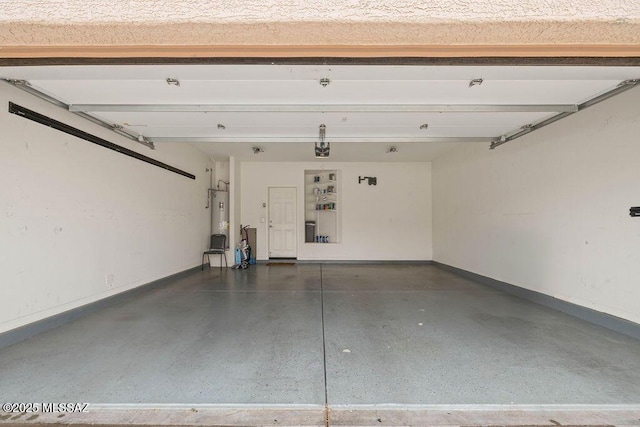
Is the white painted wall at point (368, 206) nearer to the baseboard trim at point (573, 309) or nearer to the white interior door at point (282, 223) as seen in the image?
the white interior door at point (282, 223)

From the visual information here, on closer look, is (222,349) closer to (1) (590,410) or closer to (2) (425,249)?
(1) (590,410)

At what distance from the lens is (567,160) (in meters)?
3.25

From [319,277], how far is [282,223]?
2.53 meters

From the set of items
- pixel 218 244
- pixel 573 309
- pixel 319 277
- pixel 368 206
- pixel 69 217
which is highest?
pixel 368 206

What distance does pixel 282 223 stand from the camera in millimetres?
7535

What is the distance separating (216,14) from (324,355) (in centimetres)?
229

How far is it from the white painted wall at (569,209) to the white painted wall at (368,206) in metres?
2.26

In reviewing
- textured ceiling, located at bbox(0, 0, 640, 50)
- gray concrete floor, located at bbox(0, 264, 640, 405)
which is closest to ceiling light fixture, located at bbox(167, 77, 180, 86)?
textured ceiling, located at bbox(0, 0, 640, 50)

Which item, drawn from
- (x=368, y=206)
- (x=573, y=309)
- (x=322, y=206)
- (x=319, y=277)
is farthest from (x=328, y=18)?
(x=322, y=206)

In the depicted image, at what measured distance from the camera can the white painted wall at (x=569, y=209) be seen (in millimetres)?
2627

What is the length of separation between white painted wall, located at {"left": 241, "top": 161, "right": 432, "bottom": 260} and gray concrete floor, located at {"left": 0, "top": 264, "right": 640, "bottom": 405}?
368 cm

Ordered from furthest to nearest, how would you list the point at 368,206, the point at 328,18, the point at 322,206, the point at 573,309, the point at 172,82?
the point at 322,206 → the point at 368,206 → the point at 573,309 → the point at 172,82 → the point at 328,18

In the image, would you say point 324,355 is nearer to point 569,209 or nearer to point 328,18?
point 328,18

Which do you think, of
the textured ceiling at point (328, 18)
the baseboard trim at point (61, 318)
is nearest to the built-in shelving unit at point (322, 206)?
the baseboard trim at point (61, 318)
